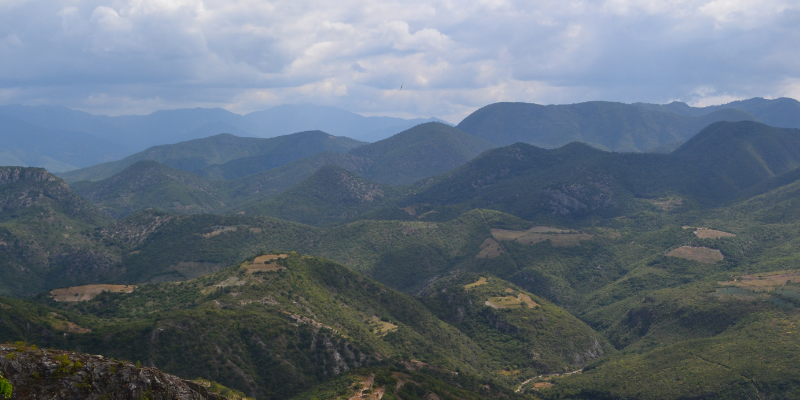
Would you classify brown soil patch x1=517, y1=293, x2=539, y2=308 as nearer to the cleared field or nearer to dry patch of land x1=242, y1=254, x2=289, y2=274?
the cleared field

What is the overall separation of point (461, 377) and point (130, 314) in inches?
3525

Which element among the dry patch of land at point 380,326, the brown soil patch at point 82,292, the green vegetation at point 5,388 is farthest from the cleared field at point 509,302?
the green vegetation at point 5,388

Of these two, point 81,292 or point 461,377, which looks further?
point 81,292

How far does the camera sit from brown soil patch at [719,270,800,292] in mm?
177575

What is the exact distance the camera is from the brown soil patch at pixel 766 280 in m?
178

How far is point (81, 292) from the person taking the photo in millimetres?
145875

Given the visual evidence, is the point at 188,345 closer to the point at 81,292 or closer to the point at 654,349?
the point at 81,292

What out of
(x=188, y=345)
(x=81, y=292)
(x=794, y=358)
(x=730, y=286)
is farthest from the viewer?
(x=730, y=286)

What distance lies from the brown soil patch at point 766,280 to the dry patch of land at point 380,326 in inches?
5222

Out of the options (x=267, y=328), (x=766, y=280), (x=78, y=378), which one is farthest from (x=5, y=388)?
(x=766, y=280)

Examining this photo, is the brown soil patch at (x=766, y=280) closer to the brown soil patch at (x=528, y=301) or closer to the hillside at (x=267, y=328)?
the hillside at (x=267, y=328)

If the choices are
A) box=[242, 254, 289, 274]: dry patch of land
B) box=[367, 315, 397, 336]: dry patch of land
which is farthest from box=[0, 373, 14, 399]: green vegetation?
box=[242, 254, 289, 274]: dry patch of land

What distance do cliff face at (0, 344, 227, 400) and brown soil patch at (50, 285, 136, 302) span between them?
115356 mm

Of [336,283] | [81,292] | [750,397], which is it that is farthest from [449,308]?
[81,292]
